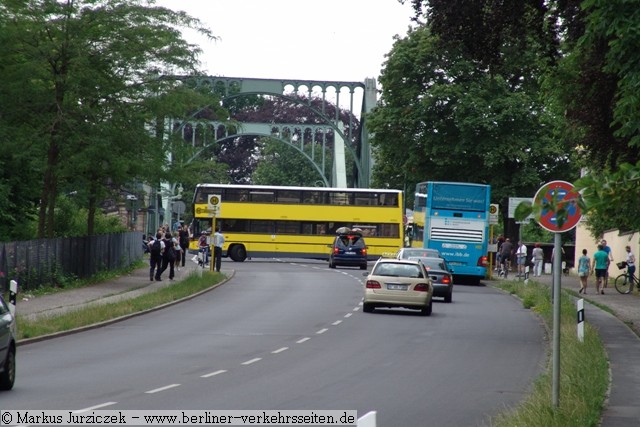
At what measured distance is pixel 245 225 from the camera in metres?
67.1

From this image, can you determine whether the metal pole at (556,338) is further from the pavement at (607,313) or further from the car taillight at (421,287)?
the car taillight at (421,287)

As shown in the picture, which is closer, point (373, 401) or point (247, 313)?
point (373, 401)

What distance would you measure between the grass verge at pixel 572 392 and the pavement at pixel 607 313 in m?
0.19

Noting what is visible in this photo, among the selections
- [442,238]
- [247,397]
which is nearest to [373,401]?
[247,397]

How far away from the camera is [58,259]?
3828 centimetres

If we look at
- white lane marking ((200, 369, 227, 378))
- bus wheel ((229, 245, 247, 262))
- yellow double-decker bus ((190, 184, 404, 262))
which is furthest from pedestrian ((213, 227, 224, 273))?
white lane marking ((200, 369, 227, 378))

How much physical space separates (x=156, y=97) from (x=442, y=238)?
1457 cm

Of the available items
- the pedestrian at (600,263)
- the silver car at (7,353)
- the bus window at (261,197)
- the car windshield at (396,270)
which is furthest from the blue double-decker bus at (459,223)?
the silver car at (7,353)

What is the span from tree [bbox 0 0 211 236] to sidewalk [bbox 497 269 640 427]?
1483cm

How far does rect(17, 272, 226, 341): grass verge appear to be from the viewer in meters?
23.4

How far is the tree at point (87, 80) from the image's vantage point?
36969 mm

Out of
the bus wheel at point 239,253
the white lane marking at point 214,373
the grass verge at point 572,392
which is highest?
the bus wheel at point 239,253

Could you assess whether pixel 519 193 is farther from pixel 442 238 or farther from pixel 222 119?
pixel 222 119

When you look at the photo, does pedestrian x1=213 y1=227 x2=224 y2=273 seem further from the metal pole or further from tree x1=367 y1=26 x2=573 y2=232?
the metal pole
